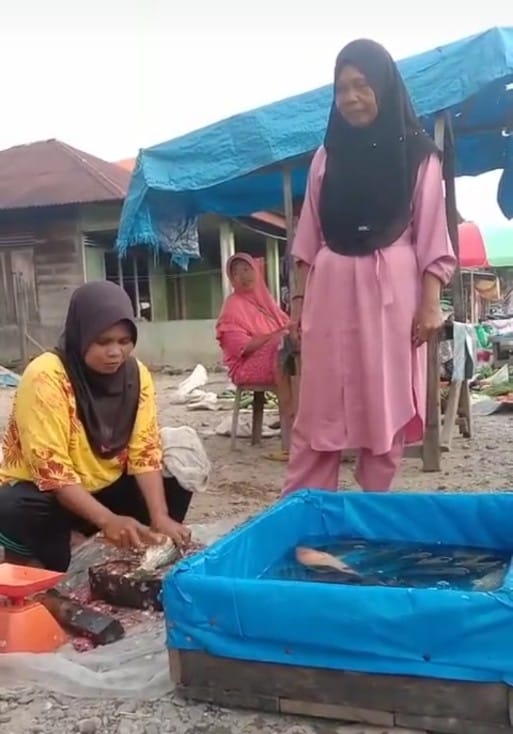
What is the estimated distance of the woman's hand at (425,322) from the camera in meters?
2.91

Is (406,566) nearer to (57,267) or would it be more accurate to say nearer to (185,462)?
(185,462)

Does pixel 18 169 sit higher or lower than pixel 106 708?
higher

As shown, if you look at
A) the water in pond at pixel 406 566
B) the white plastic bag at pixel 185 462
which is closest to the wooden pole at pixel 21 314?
the white plastic bag at pixel 185 462

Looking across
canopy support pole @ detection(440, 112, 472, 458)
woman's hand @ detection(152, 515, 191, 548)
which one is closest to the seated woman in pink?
canopy support pole @ detection(440, 112, 472, 458)

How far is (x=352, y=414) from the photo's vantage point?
293cm

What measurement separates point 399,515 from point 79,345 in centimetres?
111

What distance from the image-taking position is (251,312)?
5559 mm

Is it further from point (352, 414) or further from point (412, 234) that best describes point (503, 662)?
point (412, 234)

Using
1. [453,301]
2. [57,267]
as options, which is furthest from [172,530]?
[57,267]

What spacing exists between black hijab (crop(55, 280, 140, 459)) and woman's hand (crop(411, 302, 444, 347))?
992mm

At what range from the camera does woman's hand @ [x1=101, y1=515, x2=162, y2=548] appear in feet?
7.74

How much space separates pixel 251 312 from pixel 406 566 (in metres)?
3.35

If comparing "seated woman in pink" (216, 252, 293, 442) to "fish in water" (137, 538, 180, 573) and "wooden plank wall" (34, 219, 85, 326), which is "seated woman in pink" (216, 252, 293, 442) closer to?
"fish in water" (137, 538, 180, 573)

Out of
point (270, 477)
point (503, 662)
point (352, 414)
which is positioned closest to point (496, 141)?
point (270, 477)
